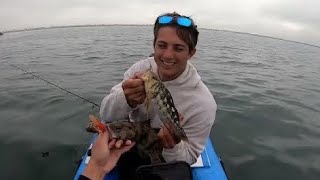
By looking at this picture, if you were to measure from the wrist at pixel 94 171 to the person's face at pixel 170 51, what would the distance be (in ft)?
5.46

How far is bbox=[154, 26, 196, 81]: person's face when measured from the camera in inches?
183

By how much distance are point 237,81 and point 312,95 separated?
4.38 metres

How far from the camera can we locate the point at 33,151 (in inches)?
378

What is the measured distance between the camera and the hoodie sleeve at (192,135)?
5109 mm

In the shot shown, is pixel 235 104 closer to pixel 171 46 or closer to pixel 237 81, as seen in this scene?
pixel 237 81

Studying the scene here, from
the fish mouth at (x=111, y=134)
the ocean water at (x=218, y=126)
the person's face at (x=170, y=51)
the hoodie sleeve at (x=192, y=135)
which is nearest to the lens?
the fish mouth at (x=111, y=134)

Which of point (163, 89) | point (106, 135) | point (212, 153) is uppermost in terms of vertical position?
point (163, 89)

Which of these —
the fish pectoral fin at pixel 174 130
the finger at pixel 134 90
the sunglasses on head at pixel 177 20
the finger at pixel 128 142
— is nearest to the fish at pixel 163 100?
the fish pectoral fin at pixel 174 130

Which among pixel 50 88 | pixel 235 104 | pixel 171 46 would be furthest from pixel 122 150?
pixel 50 88

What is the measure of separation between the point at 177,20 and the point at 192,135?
175 cm

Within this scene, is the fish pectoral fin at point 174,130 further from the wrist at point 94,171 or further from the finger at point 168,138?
the wrist at point 94,171

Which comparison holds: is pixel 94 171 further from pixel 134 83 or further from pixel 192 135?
pixel 192 135

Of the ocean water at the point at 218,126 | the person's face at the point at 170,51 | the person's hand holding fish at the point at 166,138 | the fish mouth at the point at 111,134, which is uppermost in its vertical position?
the person's face at the point at 170,51

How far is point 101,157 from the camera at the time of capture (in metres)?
4.15
